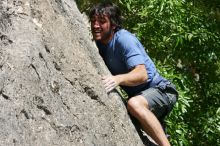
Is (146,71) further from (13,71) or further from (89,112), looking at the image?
(13,71)

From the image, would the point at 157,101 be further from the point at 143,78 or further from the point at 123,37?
the point at 123,37

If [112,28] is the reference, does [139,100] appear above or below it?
below

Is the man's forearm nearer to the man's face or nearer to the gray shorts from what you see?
the gray shorts

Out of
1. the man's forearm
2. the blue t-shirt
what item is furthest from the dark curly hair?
the man's forearm

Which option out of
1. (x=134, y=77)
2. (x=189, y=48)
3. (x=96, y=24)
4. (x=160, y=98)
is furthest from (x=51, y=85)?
(x=189, y=48)

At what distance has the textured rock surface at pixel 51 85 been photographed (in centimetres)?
336

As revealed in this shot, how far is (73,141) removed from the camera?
141 inches

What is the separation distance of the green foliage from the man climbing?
5.97ft

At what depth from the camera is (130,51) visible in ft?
14.1

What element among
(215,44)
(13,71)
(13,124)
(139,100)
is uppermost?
(13,71)

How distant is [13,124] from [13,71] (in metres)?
0.40

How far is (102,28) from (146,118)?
88 cm

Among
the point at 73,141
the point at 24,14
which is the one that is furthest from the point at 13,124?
the point at 24,14

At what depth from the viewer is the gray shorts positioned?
4438 mm
